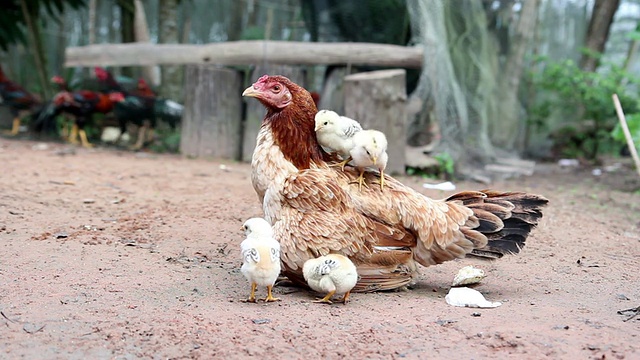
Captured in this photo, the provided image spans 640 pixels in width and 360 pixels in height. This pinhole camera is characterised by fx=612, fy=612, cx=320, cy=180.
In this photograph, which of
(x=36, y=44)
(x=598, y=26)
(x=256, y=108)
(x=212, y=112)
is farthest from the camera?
(x=598, y=26)

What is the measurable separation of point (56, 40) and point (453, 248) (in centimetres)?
1617

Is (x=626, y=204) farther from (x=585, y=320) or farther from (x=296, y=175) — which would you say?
(x=296, y=175)

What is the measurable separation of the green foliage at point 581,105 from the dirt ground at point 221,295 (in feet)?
14.9

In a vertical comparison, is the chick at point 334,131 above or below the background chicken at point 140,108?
above

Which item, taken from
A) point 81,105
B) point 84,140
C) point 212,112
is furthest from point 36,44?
point 212,112

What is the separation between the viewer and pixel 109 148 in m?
9.67

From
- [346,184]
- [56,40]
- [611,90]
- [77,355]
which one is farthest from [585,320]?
[56,40]

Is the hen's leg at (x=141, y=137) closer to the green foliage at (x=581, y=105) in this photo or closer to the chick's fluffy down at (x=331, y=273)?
the green foliage at (x=581, y=105)

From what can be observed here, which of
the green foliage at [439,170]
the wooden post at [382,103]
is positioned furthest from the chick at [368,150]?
the green foliage at [439,170]

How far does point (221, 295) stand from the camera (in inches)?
138

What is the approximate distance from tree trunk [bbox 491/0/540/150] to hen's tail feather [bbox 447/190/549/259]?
21.5 ft

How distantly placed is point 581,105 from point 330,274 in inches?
378

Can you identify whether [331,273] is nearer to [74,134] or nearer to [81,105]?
[81,105]

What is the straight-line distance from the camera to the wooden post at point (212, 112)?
29.6ft
